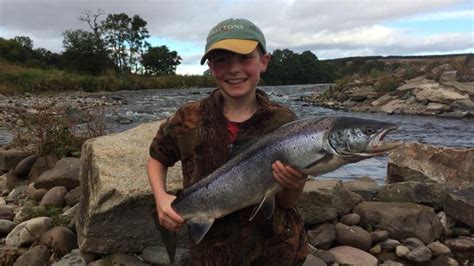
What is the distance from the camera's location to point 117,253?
185 inches

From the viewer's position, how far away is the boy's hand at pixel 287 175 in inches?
91.0

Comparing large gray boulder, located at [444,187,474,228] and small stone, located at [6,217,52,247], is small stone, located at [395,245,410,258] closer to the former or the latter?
large gray boulder, located at [444,187,474,228]

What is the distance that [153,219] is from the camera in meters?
3.57

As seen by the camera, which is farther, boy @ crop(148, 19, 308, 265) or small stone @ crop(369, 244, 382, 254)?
small stone @ crop(369, 244, 382, 254)

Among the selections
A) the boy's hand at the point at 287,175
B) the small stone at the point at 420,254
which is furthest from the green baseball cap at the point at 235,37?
the small stone at the point at 420,254

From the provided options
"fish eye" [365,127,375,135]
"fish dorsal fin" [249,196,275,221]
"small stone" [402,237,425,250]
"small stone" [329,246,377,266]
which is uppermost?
"fish eye" [365,127,375,135]

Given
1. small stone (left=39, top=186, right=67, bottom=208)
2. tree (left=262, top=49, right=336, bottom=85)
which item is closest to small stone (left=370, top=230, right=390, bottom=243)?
small stone (left=39, top=186, right=67, bottom=208)

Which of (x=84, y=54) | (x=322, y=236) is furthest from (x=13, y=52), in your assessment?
(x=322, y=236)

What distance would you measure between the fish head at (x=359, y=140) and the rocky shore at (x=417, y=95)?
748 inches

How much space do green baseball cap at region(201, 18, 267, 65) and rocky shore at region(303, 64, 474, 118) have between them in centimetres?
1887

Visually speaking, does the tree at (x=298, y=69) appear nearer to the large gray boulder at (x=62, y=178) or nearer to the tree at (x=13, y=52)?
the tree at (x=13, y=52)

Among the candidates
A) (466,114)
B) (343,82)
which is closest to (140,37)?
(343,82)

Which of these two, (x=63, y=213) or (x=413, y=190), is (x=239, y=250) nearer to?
(x=63, y=213)

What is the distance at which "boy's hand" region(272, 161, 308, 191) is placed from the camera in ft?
7.59
